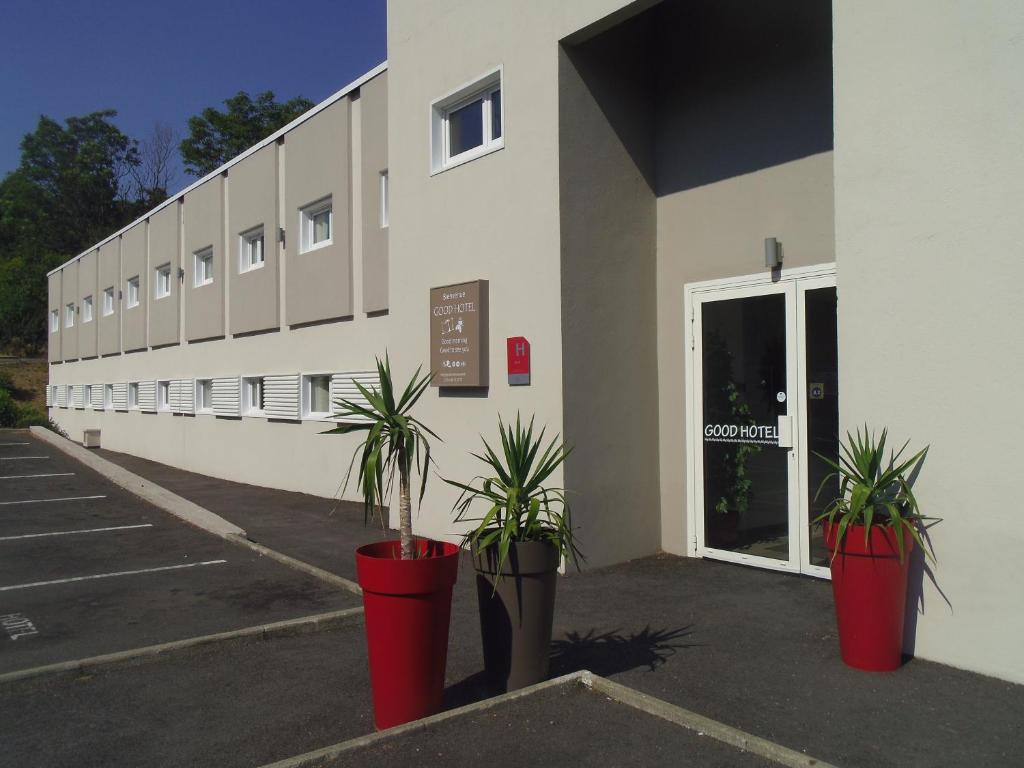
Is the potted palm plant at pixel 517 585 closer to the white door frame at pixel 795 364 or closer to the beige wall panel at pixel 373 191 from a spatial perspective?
the white door frame at pixel 795 364

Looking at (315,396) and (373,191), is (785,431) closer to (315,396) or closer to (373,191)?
(373,191)

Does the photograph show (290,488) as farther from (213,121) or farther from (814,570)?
(213,121)

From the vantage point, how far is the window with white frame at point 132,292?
24.2 metres

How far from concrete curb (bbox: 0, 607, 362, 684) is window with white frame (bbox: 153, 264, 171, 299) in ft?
56.9

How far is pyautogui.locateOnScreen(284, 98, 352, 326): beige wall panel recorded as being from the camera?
Answer: 1329 cm

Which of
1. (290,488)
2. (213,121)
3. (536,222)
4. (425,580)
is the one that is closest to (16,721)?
(425,580)

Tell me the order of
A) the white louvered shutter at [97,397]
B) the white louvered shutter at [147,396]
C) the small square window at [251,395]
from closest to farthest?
1. the small square window at [251,395]
2. the white louvered shutter at [147,396]
3. the white louvered shutter at [97,397]

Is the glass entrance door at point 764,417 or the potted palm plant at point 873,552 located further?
the glass entrance door at point 764,417

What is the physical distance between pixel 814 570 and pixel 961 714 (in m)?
2.88

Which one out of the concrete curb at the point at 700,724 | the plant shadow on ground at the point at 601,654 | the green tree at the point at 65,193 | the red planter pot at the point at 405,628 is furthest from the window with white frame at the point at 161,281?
the green tree at the point at 65,193

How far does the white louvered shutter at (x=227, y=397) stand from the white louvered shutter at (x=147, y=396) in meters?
5.03

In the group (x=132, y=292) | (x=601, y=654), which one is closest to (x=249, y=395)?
(x=132, y=292)

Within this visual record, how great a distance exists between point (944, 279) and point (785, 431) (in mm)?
2539

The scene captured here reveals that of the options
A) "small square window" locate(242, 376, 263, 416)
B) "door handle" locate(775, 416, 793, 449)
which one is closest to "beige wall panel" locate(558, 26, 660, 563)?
"door handle" locate(775, 416, 793, 449)
